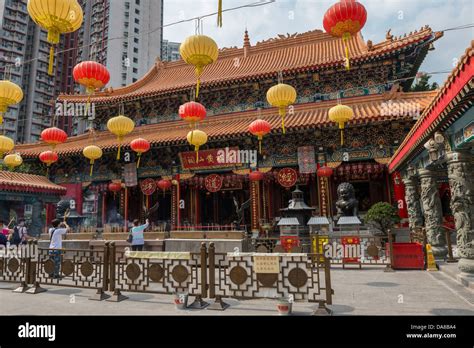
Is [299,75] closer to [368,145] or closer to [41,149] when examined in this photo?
[368,145]

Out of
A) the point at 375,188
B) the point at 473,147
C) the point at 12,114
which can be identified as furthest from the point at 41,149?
the point at 12,114

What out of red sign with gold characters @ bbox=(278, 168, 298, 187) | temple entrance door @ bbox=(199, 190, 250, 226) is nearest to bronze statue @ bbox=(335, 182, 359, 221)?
red sign with gold characters @ bbox=(278, 168, 298, 187)

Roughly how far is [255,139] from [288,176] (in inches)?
76.8

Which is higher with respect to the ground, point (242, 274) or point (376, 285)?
point (242, 274)

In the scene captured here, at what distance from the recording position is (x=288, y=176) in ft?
39.1

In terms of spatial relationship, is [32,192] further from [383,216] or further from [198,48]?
→ [383,216]

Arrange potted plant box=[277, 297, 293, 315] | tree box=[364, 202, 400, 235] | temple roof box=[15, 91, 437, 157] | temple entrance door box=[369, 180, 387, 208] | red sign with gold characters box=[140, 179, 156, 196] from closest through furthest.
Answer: potted plant box=[277, 297, 293, 315] → tree box=[364, 202, 400, 235] → temple roof box=[15, 91, 437, 157] → temple entrance door box=[369, 180, 387, 208] → red sign with gold characters box=[140, 179, 156, 196]

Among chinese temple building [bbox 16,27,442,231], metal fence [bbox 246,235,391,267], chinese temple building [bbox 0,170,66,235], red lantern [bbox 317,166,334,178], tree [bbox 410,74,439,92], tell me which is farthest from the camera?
tree [bbox 410,74,439,92]

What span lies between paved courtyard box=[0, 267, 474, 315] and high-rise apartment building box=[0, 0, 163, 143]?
136 feet

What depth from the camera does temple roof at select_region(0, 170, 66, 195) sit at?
509 inches

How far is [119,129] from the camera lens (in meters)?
8.94

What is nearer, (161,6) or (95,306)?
(95,306)

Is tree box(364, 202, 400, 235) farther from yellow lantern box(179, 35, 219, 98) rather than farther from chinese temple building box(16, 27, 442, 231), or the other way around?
yellow lantern box(179, 35, 219, 98)

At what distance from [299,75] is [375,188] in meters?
5.53
